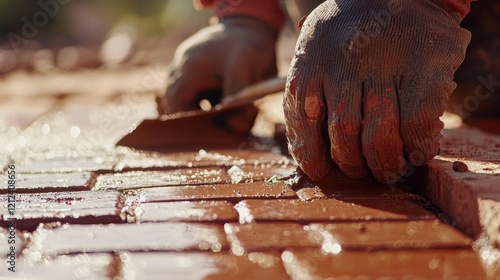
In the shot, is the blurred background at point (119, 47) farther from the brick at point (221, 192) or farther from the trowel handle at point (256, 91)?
the brick at point (221, 192)

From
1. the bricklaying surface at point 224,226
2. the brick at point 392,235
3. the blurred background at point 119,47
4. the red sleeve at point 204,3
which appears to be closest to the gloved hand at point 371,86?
the bricklaying surface at point 224,226

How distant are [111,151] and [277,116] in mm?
930

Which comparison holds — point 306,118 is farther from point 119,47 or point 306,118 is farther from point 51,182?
point 119,47

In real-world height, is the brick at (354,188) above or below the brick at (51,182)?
below

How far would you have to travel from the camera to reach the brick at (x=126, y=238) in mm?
1464

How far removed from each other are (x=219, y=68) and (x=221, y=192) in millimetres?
1322

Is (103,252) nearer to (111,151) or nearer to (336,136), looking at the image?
(336,136)

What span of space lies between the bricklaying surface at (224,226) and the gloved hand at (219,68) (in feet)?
2.42

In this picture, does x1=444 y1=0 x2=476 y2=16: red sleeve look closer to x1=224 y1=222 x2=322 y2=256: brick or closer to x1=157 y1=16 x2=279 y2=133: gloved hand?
x1=224 y1=222 x2=322 y2=256: brick

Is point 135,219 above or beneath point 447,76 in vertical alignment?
beneath

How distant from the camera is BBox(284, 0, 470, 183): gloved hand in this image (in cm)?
176

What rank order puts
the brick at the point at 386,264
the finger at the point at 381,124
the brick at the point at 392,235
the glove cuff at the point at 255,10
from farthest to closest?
the glove cuff at the point at 255,10 → the finger at the point at 381,124 → the brick at the point at 392,235 → the brick at the point at 386,264

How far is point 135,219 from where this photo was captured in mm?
1679

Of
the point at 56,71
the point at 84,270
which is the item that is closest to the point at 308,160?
the point at 84,270
